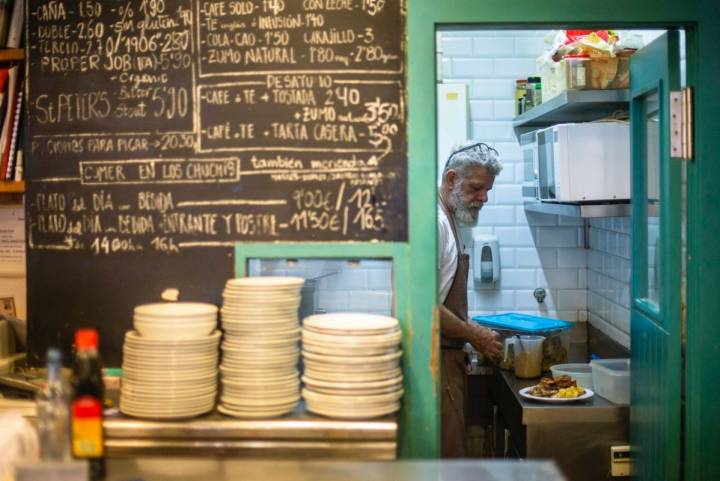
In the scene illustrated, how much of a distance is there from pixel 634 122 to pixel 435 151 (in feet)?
3.69

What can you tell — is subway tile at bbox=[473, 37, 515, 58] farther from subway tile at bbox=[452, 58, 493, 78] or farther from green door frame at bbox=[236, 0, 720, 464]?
green door frame at bbox=[236, 0, 720, 464]

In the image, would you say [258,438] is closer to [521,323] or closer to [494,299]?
[521,323]

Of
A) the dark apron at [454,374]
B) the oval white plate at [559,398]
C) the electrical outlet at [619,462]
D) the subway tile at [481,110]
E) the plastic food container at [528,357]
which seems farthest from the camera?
the subway tile at [481,110]

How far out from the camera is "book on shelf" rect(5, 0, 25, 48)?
309cm

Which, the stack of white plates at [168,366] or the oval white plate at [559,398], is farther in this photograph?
the oval white plate at [559,398]

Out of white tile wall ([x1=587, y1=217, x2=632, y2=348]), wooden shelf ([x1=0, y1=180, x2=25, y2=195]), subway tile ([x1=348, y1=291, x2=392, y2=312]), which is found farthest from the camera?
subway tile ([x1=348, y1=291, x2=392, y2=312])

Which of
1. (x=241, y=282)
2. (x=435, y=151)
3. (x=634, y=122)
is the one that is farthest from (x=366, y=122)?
(x=634, y=122)

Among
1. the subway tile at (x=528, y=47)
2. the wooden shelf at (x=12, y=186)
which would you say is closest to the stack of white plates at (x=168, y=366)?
the wooden shelf at (x=12, y=186)

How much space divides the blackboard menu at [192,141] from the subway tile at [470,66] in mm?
2630

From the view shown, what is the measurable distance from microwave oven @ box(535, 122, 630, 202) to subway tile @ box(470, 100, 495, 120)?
114cm

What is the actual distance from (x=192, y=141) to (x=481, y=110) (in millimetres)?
2934

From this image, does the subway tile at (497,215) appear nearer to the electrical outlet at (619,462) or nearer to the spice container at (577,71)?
the spice container at (577,71)

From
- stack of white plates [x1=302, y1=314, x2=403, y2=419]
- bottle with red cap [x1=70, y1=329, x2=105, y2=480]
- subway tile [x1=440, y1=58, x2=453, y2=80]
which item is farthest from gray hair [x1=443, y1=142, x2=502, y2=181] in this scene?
bottle with red cap [x1=70, y1=329, x2=105, y2=480]

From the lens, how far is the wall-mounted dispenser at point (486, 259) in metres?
5.29
